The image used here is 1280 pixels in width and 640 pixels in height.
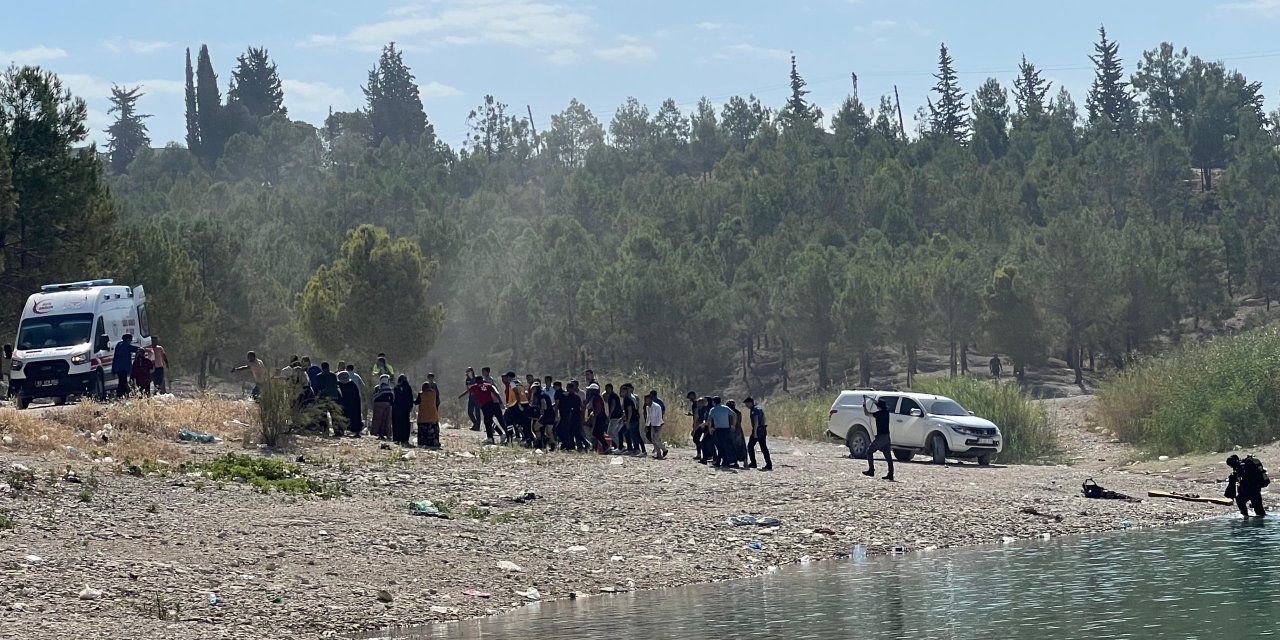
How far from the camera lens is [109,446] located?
23.8 m

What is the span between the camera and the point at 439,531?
20391 millimetres

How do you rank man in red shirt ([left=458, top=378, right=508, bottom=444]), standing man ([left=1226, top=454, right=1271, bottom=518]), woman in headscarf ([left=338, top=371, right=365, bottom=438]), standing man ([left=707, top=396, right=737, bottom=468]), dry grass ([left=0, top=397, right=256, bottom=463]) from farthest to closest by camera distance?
1. man in red shirt ([left=458, top=378, right=508, bottom=444])
2. woman in headscarf ([left=338, top=371, right=365, bottom=438])
3. standing man ([left=707, top=396, right=737, bottom=468])
4. standing man ([left=1226, top=454, right=1271, bottom=518])
5. dry grass ([left=0, top=397, right=256, bottom=463])

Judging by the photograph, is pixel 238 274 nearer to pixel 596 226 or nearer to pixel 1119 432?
pixel 596 226

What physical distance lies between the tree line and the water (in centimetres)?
2978

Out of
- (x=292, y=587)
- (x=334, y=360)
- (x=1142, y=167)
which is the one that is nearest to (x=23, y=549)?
(x=292, y=587)

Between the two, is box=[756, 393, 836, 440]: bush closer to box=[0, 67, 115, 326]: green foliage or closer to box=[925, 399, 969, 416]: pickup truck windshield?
box=[925, 399, 969, 416]: pickup truck windshield

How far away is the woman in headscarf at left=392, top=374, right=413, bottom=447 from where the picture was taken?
2884cm

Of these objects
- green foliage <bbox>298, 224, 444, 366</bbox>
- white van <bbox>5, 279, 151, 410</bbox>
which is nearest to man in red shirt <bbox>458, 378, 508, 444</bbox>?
white van <bbox>5, 279, 151, 410</bbox>

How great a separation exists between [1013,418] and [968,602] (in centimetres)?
2318

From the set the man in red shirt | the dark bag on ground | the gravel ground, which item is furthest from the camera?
the man in red shirt

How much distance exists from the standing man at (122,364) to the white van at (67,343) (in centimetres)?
19

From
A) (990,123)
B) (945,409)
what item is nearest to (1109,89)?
(990,123)

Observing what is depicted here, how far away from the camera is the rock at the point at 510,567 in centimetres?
1873

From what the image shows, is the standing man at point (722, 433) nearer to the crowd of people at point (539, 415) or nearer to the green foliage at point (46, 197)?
the crowd of people at point (539, 415)
